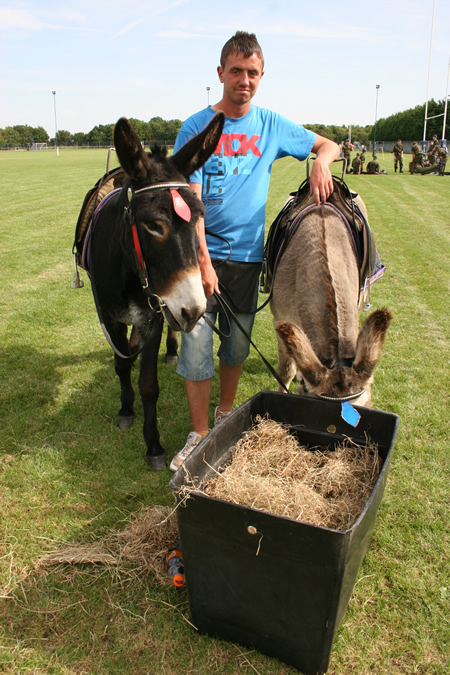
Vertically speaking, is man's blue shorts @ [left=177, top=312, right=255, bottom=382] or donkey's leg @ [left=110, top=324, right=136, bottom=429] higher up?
man's blue shorts @ [left=177, top=312, right=255, bottom=382]

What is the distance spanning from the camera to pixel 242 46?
3.21m

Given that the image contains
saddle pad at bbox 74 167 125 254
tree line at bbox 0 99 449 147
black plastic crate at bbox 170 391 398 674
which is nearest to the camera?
black plastic crate at bbox 170 391 398 674

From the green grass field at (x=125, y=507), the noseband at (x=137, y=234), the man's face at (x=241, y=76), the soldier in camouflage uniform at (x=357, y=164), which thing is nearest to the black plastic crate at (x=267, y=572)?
the green grass field at (x=125, y=507)

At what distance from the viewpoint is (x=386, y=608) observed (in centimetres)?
248

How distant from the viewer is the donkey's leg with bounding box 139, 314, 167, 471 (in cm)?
363

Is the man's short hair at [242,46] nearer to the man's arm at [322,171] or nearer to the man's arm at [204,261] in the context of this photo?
the man's arm at [322,171]

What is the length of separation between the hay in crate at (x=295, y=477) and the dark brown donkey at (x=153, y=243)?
80 cm

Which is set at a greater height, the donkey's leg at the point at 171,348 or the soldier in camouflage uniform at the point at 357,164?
the soldier in camouflage uniform at the point at 357,164

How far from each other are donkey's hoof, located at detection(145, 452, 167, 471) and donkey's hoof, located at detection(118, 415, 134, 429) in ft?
1.94

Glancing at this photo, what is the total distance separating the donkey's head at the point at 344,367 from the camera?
2.54 meters

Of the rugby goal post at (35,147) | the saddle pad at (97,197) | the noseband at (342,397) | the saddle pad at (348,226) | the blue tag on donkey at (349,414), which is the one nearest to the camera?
the blue tag on donkey at (349,414)

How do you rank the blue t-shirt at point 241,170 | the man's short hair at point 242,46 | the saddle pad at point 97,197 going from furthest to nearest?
1. the saddle pad at point 97,197
2. the blue t-shirt at point 241,170
3. the man's short hair at point 242,46

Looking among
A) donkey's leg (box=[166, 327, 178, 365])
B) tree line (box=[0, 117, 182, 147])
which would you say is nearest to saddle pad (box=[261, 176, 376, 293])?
donkey's leg (box=[166, 327, 178, 365])

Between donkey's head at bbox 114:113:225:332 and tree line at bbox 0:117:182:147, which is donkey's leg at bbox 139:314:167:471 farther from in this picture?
tree line at bbox 0:117:182:147
